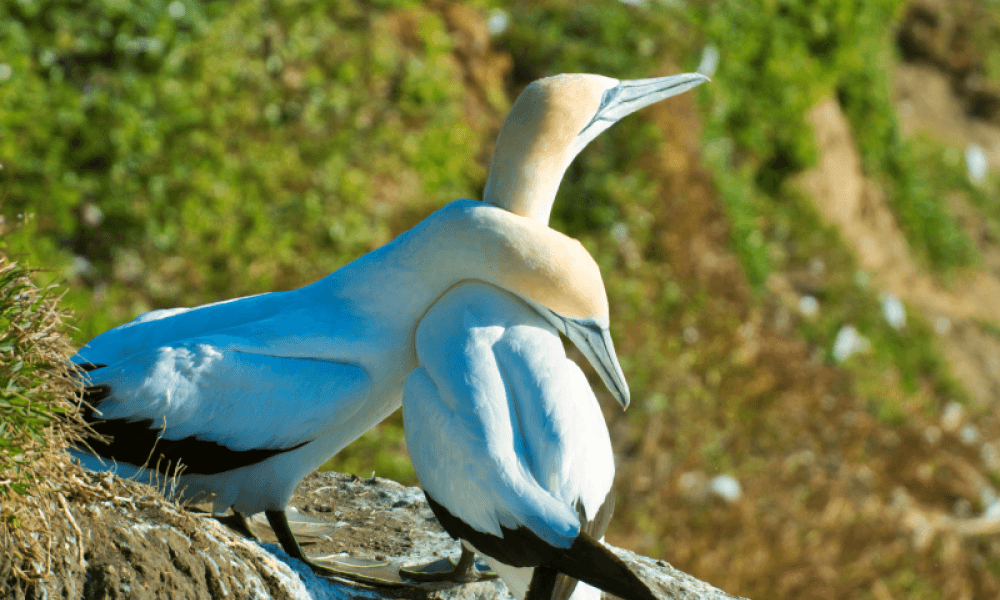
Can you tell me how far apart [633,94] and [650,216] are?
436cm

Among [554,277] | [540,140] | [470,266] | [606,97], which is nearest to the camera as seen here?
[554,277]

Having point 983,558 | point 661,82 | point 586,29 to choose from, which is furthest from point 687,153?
point 661,82

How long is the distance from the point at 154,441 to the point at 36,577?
55cm

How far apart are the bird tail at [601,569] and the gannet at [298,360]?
0.59 m

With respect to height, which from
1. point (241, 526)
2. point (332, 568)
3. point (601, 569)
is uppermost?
point (601, 569)

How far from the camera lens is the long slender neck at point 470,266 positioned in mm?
2408

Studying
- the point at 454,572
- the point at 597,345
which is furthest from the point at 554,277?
the point at 454,572

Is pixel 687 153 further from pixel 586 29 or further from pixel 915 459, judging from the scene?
pixel 915 459

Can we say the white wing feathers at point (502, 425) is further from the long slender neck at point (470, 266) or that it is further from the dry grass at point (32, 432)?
the dry grass at point (32, 432)

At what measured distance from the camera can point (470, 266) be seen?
2.53 meters

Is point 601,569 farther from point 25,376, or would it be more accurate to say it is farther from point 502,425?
point 25,376

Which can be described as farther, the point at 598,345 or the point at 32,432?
the point at 598,345

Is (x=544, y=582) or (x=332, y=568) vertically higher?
(x=544, y=582)

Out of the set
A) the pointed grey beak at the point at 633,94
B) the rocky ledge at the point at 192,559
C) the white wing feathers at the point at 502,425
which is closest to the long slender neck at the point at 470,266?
the white wing feathers at the point at 502,425
